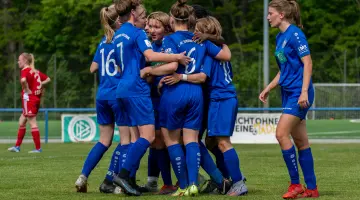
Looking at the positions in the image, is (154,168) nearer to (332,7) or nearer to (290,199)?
(290,199)

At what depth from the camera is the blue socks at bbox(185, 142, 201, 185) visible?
9.84m

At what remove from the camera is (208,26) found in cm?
1005

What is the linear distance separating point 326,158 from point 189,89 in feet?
25.9

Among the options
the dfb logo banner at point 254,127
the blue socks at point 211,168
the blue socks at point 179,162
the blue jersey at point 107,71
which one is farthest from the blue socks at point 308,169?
the dfb logo banner at point 254,127

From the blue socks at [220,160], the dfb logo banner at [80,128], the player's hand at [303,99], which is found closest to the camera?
the player's hand at [303,99]

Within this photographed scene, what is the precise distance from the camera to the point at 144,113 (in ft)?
32.0

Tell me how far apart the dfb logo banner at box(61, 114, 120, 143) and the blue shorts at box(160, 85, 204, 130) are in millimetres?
14593

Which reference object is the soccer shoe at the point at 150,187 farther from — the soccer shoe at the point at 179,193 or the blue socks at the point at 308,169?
the blue socks at the point at 308,169

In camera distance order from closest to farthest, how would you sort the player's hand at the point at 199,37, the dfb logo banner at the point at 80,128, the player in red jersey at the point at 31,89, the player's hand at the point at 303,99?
the player's hand at the point at 303,99 → the player's hand at the point at 199,37 → the player in red jersey at the point at 31,89 → the dfb logo banner at the point at 80,128

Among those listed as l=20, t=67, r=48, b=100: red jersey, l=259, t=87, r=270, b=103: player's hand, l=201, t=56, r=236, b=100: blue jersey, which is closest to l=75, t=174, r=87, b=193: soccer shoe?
l=201, t=56, r=236, b=100: blue jersey

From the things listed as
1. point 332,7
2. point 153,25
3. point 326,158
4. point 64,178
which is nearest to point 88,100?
point 332,7

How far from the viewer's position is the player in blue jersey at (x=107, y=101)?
1023 centimetres

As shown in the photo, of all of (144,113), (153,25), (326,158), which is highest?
(153,25)

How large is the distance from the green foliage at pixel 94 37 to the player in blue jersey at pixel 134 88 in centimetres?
2351
